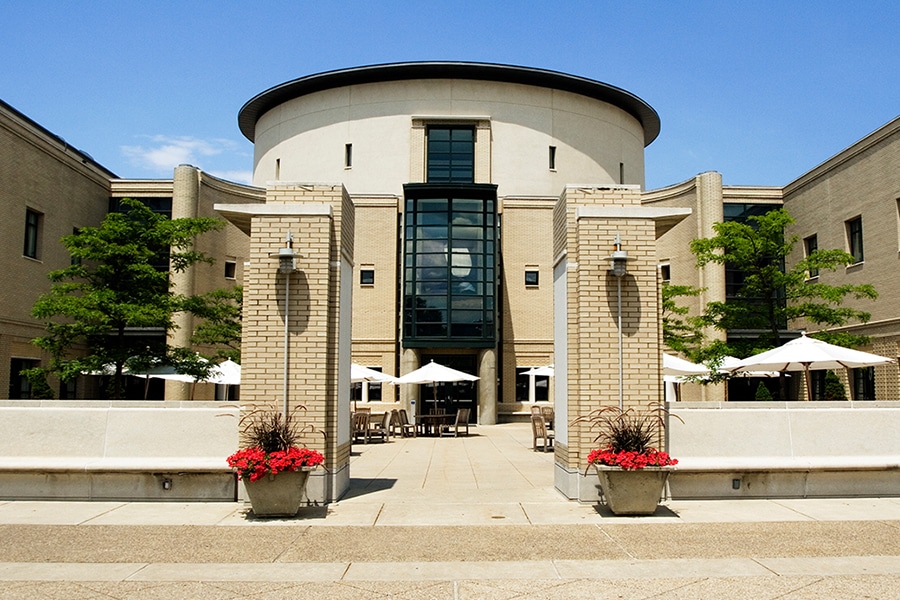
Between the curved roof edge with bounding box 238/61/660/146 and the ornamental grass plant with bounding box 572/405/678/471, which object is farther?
the curved roof edge with bounding box 238/61/660/146

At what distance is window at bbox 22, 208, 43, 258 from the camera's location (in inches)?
1209

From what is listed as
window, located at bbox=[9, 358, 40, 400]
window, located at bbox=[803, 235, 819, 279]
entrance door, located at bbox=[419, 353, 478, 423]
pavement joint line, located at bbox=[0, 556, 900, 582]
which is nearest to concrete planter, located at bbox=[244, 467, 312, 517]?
pavement joint line, located at bbox=[0, 556, 900, 582]

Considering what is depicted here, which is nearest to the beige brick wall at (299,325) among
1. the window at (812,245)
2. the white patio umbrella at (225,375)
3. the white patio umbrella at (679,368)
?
the white patio umbrella at (225,375)

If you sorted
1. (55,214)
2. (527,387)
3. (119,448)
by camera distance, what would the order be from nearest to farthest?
(119,448) → (55,214) → (527,387)

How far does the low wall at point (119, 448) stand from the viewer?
36.7ft

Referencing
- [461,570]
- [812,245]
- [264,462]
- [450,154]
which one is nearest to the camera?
[461,570]

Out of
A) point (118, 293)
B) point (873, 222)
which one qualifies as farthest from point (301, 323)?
point (873, 222)

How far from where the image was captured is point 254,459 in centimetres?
1010

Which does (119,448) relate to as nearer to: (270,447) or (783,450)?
(270,447)

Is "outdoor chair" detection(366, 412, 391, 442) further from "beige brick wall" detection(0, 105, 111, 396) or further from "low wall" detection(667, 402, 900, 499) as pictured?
"beige brick wall" detection(0, 105, 111, 396)

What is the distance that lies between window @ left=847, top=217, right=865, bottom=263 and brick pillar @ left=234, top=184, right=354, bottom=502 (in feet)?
89.0

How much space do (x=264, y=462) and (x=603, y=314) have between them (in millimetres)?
5389

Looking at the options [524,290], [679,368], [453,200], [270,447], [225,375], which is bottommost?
[270,447]

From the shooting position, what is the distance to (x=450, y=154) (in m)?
42.3
